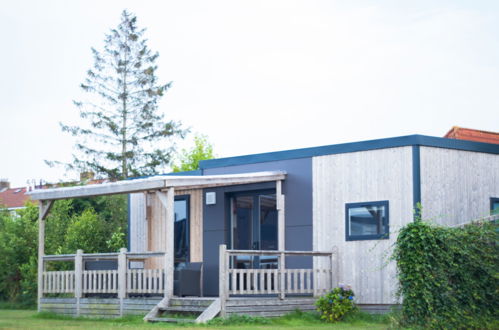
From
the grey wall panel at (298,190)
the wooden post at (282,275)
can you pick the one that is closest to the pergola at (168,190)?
the grey wall panel at (298,190)

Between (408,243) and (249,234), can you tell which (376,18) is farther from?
(408,243)

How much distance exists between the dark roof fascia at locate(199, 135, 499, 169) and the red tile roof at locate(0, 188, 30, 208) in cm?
2689

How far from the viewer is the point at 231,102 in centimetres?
3422

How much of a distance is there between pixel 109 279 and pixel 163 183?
2567mm

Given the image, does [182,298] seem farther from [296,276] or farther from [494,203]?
[494,203]

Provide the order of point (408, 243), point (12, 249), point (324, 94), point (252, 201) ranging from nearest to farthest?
point (408, 243), point (252, 201), point (12, 249), point (324, 94)

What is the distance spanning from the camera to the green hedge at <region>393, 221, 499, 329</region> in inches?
429

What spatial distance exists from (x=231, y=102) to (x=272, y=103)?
2.79 metres

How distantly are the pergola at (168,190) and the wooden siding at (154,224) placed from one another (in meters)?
1.84

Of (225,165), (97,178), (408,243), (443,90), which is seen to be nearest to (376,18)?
(443,90)

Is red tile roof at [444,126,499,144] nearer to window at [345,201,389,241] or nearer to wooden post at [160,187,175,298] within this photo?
window at [345,201,389,241]

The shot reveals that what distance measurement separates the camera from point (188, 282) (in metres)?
14.9

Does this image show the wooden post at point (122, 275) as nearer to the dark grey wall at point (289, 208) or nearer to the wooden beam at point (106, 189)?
the wooden beam at point (106, 189)

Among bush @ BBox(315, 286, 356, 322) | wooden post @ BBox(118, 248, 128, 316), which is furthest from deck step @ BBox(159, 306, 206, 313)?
bush @ BBox(315, 286, 356, 322)
